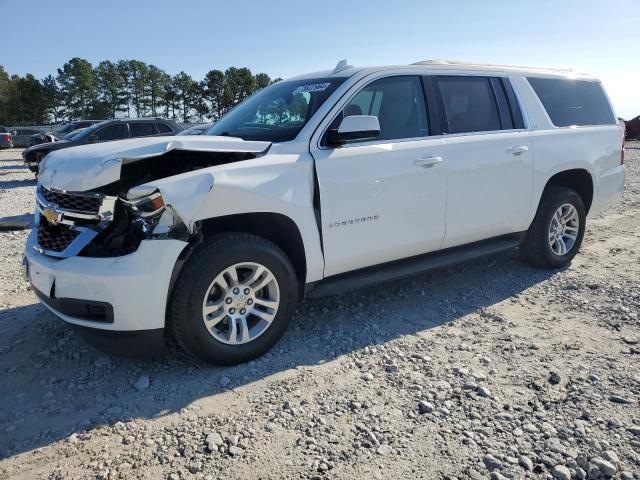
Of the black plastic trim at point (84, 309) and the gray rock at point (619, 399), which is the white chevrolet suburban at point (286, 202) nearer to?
the black plastic trim at point (84, 309)

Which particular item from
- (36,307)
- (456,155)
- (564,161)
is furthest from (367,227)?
(36,307)

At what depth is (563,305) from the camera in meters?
4.17

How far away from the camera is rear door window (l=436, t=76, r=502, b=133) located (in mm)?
4066

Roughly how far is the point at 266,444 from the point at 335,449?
354 mm

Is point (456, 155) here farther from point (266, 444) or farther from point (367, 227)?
point (266, 444)

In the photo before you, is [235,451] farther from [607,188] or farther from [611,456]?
[607,188]

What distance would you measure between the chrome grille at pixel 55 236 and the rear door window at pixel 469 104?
3.00 metres

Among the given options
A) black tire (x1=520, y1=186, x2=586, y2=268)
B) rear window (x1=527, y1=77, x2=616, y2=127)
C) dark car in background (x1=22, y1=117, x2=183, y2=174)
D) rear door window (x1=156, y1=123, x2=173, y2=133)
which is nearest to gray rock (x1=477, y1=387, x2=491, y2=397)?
black tire (x1=520, y1=186, x2=586, y2=268)

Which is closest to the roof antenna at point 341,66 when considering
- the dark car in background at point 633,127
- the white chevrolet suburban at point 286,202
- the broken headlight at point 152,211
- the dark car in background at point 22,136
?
the white chevrolet suburban at point 286,202

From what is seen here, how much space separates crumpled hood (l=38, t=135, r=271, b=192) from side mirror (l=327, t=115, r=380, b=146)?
1.61 feet

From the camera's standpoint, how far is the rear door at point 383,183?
3344mm

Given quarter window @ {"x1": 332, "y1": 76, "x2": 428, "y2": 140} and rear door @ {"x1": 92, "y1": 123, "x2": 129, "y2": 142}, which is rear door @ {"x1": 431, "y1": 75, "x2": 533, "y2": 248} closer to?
quarter window @ {"x1": 332, "y1": 76, "x2": 428, "y2": 140}

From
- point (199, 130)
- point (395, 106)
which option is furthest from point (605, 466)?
point (199, 130)

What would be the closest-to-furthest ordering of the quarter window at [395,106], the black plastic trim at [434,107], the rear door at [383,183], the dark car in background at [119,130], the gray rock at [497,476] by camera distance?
1. the gray rock at [497,476]
2. the rear door at [383,183]
3. the quarter window at [395,106]
4. the black plastic trim at [434,107]
5. the dark car in background at [119,130]
